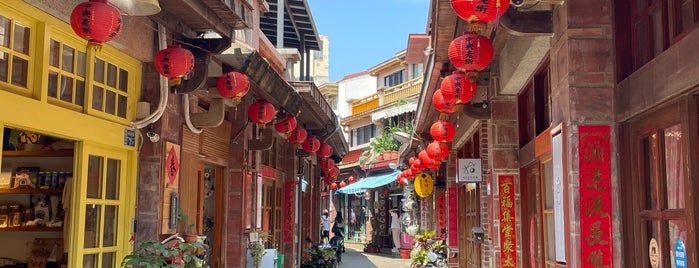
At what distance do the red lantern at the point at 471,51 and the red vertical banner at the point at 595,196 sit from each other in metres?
1.56

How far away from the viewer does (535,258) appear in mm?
7875

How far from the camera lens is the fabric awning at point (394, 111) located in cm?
3096

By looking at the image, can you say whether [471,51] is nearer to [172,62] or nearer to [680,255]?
[680,255]

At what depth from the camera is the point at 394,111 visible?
32.0 meters

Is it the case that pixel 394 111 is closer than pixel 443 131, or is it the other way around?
pixel 443 131

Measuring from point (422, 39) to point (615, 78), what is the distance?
17.7m

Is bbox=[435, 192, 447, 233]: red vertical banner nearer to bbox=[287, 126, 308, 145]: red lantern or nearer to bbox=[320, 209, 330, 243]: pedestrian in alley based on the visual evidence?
bbox=[287, 126, 308, 145]: red lantern

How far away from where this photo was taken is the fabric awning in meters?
31.0

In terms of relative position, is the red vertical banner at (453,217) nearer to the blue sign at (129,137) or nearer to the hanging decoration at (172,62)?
the blue sign at (129,137)

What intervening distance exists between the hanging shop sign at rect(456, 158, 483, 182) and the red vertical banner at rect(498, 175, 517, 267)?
7.39 ft

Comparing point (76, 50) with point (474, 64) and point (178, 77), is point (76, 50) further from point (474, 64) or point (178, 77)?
point (474, 64)

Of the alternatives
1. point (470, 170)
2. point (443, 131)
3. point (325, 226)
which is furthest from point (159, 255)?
point (325, 226)

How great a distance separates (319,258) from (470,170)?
8590mm

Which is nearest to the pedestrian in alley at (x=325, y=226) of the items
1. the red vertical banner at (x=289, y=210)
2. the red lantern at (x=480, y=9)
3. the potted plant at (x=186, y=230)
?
the red vertical banner at (x=289, y=210)
